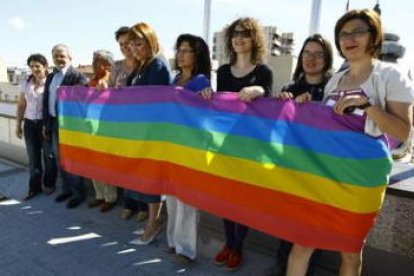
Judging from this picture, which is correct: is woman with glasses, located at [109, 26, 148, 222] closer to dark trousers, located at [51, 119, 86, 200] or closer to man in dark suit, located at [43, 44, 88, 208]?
man in dark suit, located at [43, 44, 88, 208]

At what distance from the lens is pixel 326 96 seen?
227 cm

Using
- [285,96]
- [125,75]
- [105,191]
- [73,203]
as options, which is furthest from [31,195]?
[285,96]

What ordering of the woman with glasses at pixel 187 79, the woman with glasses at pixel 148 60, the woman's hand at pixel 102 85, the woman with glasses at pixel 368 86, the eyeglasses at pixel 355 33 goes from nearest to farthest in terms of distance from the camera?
the woman with glasses at pixel 368 86 → the eyeglasses at pixel 355 33 → the woman with glasses at pixel 187 79 → the woman with glasses at pixel 148 60 → the woman's hand at pixel 102 85

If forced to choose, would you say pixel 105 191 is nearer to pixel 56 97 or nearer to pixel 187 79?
pixel 56 97

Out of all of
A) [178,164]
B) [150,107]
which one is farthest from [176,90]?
[178,164]

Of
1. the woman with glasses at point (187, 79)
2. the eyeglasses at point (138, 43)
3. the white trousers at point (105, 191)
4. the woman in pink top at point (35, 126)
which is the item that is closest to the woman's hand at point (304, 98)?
the woman with glasses at point (187, 79)

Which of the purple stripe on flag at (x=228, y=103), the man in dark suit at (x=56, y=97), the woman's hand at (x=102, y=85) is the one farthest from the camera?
the man in dark suit at (x=56, y=97)

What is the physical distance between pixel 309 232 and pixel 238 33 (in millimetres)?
1411

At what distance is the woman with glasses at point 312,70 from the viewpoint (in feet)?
8.10

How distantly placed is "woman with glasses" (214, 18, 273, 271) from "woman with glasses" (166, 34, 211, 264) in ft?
0.62

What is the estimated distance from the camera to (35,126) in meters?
4.59

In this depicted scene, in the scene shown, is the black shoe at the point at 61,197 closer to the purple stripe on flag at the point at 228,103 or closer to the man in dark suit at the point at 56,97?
the man in dark suit at the point at 56,97

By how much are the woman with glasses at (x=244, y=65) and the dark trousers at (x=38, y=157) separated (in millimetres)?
2654

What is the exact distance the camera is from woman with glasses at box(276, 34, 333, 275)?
247 cm
